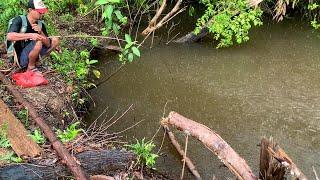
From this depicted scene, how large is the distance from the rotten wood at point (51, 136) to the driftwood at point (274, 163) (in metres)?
1.70

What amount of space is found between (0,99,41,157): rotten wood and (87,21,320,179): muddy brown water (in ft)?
5.15

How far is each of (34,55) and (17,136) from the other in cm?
161

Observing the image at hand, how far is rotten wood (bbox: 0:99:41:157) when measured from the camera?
4.62m

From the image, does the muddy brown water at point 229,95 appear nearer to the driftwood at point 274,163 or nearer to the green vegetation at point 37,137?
the driftwood at point 274,163

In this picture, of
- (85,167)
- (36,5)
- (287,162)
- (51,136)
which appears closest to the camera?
(287,162)

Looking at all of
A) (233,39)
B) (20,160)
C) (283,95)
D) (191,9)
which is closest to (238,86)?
(283,95)

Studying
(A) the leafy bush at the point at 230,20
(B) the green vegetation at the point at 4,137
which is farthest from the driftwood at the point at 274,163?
(A) the leafy bush at the point at 230,20

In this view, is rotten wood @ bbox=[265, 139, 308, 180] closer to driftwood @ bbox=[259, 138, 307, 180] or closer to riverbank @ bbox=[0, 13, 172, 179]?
driftwood @ bbox=[259, 138, 307, 180]

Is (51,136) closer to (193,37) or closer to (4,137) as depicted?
(4,137)

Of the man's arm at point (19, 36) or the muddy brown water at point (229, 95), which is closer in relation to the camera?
the man's arm at point (19, 36)

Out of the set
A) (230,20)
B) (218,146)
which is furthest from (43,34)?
(230,20)

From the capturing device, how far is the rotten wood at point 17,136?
4617 mm

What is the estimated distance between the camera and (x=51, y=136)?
4.79 metres

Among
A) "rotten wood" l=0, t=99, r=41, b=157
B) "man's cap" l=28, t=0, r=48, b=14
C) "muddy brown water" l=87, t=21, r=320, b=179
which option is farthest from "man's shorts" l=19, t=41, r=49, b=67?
"muddy brown water" l=87, t=21, r=320, b=179
